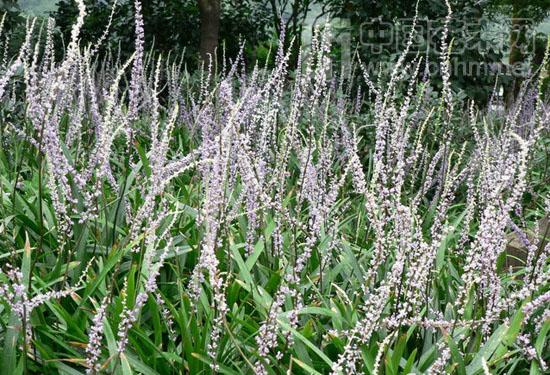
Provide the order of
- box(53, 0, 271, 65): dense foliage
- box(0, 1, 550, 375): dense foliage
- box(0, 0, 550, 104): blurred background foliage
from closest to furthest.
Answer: box(0, 1, 550, 375): dense foliage
box(0, 0, 550, 104): blurred background foliage
box(53, 0, 271, 65): dense foliage

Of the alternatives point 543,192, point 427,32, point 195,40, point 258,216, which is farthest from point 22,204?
point 195,40

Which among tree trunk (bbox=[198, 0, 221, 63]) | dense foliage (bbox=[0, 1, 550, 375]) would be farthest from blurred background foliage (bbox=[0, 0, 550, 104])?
dense foliage (bbox=[0, 1, 550, 375])

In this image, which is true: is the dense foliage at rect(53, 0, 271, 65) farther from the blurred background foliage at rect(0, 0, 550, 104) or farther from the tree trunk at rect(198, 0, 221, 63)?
the tree trunk at rect(198, 0, 221, 63)

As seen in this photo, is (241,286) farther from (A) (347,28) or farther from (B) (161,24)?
(B) (161,24)

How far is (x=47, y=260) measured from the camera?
3.59 metres

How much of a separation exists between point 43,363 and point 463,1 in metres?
9.90

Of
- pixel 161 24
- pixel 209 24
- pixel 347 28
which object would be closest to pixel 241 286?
pixel 347 28

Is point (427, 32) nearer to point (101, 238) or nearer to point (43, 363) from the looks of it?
point (101, 238)

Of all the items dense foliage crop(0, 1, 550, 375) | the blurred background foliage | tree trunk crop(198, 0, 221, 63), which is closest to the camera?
dense foliage crop(0, 1, 550, 375)

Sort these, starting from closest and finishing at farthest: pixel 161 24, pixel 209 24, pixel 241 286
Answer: pixel 241 286, pixel 209 24, pixel 161 24

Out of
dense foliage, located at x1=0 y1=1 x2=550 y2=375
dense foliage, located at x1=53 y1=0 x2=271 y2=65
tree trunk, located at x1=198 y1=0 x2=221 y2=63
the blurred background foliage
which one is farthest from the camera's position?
dense foliage, located at x1=53 y1=0 x2=271 y2=65

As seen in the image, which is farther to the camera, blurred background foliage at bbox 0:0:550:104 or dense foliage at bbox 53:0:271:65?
dense foliage at bbox 53:0:271:65

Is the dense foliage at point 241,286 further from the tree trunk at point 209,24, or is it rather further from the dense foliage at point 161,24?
the dense foliage at point 161,24

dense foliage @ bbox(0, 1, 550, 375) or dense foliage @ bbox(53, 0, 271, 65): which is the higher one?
dense foliage @ bbox(53, 0, 271, 65)
